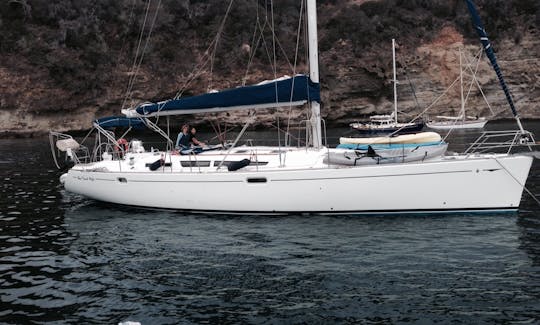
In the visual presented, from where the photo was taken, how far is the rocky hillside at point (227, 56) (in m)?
48.3

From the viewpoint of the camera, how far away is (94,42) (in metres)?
49.9

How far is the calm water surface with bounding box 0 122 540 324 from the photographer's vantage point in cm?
788

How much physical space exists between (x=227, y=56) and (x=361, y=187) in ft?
136

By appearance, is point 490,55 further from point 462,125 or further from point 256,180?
point 462,125

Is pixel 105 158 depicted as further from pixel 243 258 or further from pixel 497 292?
pixel 497 292

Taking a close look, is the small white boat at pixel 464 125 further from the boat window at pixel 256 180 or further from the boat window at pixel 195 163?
the boat window at pixel 256 180

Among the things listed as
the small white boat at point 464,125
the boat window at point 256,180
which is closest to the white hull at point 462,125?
the small white boat at point 464,125

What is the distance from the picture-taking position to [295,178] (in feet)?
42.2

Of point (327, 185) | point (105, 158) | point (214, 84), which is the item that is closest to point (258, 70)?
point (214, 84)

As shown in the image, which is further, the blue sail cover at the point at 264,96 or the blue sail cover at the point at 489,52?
the blue sail cover at the point at 264,96

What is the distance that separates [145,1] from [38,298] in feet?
165

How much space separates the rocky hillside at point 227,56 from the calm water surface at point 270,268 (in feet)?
115

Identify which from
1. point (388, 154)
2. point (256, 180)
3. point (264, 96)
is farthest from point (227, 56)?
point (388, 154)

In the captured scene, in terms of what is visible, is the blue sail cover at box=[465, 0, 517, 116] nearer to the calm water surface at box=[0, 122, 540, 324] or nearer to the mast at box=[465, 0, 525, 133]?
the mast at box=[465, 0, 525, 133]
